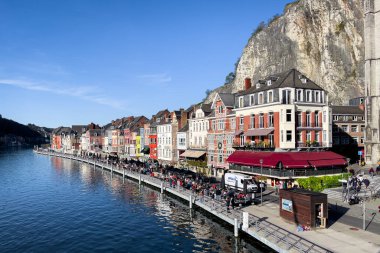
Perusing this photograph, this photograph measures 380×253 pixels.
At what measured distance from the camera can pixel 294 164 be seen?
4512cm

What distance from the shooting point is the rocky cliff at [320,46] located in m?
100

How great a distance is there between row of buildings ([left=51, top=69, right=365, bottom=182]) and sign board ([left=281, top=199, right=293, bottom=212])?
15.4m

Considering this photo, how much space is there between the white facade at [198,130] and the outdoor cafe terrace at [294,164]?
768 inches

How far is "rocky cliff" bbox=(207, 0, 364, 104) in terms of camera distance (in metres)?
100

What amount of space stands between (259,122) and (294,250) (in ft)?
101

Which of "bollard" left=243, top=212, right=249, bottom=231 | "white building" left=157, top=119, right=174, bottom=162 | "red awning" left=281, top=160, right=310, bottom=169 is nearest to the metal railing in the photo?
"bollard" left=243, top=212, right=249, bottom=231

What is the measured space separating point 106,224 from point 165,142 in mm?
49596

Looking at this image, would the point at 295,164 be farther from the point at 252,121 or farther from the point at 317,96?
the point at 317,96

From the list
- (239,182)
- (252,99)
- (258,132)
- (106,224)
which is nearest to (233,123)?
(252,99)

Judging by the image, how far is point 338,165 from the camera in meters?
48.4

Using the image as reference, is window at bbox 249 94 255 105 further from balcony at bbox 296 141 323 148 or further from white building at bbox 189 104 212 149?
white building at bbox 189 104 212 149

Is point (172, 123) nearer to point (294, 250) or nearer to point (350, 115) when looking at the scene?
point (350, 115)

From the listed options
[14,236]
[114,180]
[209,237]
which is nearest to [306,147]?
[209,237]

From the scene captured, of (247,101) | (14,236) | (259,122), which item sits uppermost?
(247,101)
